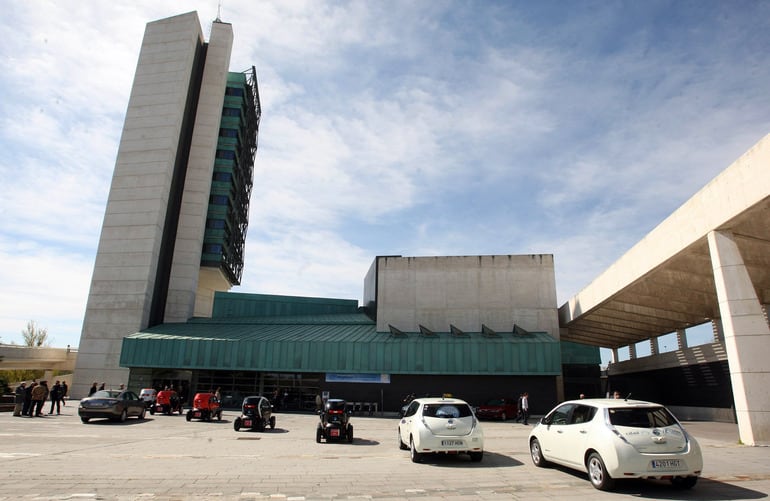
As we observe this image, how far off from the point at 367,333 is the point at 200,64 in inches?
1655

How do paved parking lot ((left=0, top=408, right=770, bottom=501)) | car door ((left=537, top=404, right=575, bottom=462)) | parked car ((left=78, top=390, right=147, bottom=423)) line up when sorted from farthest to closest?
parked car ((left=78, top=390, right=147, bottom=423)), car door ((left=537, top=404, right=575, bottom=462)), paved parking lot ((left=0, top=408, right=770, bottom=501))

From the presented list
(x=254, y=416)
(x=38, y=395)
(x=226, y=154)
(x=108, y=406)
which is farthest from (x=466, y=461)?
(x=226, y=154)

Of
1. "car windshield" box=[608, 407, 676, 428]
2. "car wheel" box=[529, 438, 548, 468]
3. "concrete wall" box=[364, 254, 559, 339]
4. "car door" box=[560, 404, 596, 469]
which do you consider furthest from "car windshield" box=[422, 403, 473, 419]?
"concrete wall" box=[364, 254, 559, 339]

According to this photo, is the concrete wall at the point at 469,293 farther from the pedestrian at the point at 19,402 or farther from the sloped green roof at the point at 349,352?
the pedestrian at the point at 19,402

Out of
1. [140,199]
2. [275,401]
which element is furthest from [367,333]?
[140,199]

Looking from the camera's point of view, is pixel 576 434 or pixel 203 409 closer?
pixel 576 434

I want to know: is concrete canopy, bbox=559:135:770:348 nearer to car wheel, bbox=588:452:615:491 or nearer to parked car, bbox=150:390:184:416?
car wheel, bbox=588:452:615:491

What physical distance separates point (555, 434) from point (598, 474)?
1.79 metres

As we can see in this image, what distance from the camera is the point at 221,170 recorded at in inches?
2356

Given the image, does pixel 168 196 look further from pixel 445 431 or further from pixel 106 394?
pixel 445 431

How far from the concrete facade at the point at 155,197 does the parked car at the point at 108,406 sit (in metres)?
23.2

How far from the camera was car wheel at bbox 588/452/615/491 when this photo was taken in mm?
8650

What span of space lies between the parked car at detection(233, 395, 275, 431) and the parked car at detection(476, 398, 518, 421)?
16.0 m

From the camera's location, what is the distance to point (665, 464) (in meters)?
8.40
